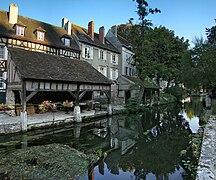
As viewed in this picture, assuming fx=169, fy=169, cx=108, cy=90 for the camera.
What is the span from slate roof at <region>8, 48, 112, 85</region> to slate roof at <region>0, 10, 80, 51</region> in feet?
18.7

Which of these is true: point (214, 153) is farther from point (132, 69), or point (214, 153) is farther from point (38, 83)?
point (132, 69)

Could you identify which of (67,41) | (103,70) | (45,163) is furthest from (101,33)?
(45,163)

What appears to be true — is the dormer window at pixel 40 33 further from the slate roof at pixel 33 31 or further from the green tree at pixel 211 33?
the green tree at pixel 211 33

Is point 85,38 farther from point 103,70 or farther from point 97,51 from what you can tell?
point 103,70

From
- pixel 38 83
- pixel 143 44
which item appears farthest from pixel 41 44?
pixel 143 44

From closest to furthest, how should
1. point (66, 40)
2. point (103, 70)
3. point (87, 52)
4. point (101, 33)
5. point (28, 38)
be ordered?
point (28, 38) < point (66, 40) < point (87, 52) < point (103, 70) < point (101, 33)

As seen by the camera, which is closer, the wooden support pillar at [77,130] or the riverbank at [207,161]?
the riverbank at [207,161]

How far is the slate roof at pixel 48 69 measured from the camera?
10672 millimetres

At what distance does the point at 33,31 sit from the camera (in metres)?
19.8

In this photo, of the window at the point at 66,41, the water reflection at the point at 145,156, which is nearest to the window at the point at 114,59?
the window at the point at 66,41

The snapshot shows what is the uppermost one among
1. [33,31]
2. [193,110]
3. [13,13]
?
[13,13]

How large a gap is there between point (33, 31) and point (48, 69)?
10.3m

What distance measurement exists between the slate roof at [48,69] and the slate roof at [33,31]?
5.70 meters

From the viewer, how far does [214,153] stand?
198 inches
